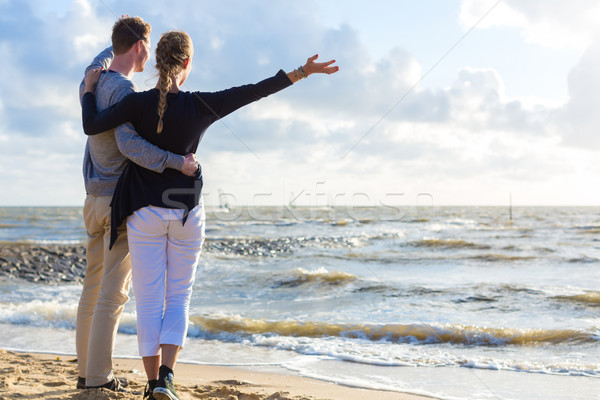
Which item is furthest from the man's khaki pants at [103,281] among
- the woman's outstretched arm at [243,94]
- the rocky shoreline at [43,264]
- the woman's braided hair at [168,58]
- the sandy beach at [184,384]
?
the rocky shoreline at [43,264]

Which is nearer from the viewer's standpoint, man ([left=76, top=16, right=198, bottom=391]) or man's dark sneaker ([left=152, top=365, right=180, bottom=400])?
man's dark sneaker ([left=152, top=365, right=180, bottom=400])

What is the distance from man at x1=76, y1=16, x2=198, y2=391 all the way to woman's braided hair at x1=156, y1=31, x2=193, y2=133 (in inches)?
8.8

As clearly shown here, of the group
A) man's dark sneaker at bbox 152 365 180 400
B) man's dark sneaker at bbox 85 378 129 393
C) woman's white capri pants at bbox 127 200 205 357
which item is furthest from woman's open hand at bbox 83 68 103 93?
man's dark sneaker at bbox 85 378 129 393

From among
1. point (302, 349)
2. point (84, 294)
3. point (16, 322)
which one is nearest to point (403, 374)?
point (302, 349)

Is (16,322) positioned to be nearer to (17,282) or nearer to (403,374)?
(17,282)

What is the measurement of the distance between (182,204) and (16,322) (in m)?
4.50

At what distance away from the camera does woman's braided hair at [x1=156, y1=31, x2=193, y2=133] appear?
6.98 feet

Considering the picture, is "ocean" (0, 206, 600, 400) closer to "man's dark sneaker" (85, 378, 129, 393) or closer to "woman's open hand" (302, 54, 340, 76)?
"man's dark sneaker" (85, 378, 129, 393)

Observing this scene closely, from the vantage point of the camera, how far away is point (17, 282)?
8.48 meters

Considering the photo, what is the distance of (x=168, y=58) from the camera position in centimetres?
218

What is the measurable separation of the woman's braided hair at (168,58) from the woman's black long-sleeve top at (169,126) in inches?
1.7

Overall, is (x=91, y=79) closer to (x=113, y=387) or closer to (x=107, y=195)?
(x=107, y=195)

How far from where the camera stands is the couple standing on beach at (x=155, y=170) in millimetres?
2164

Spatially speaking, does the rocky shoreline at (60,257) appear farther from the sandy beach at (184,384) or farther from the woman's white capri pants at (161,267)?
the woman's white capri pants at (161,267)
